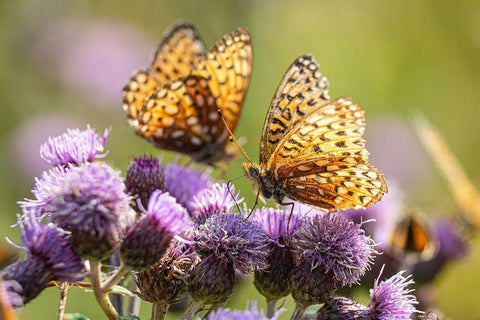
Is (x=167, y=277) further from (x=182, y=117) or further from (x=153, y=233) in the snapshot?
(x=182, y=117)

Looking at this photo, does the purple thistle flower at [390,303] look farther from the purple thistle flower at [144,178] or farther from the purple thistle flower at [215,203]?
the purple thistle flower at [144,178]

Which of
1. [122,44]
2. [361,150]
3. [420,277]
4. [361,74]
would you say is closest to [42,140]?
[122,44]

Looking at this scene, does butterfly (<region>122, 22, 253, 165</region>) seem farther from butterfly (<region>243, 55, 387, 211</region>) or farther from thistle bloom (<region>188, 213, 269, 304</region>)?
thistle bloom (<region>188, 213, 269, 304</region>)

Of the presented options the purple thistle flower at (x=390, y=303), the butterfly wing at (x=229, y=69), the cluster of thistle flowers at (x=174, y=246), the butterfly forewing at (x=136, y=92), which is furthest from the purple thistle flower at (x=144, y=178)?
the butterfly wing at (x=229, y=69)

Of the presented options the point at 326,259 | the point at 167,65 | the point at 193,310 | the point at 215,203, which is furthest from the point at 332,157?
the point at 167,65

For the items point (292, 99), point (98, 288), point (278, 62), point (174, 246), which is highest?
point (278, 62)

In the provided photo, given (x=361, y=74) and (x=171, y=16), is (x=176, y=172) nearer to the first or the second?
(x=361, y=74)

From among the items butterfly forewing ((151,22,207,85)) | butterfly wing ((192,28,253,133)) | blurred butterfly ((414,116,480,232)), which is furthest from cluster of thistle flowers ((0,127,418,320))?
blurred butterfly ((414,116,480,232))
